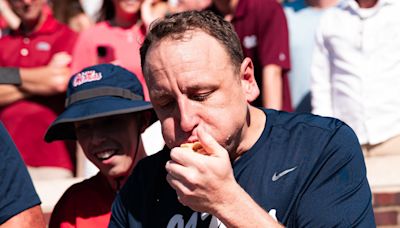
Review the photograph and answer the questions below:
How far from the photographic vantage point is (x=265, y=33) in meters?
5.90

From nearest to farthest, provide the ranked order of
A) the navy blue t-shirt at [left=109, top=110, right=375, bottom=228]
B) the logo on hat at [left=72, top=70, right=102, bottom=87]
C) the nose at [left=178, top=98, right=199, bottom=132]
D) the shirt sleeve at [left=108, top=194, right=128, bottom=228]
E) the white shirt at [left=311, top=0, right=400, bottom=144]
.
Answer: the nose at [left=178, top=98, right=199, bottom=132]
the navy blue t-shirt at [left=109, top=110, right=375, bottom=228]
the shirt sleeve at [left=108, top=194, right=128, bottom=228]
the logo on hat at [left=72, top=70, right=102, bottom=87]
the white shirt at [left=311, top=0, right=400, bottom=144]

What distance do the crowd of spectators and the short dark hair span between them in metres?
2.59

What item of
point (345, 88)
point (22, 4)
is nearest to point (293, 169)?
point (345, 88)

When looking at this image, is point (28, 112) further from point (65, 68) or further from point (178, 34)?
point (178, 34)

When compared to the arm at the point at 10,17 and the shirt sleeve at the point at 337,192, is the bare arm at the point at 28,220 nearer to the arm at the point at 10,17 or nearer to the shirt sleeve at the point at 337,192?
the shirt sleeve at the point at 337,192

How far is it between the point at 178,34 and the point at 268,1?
3200mm

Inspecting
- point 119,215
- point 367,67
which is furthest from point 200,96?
point 367,67

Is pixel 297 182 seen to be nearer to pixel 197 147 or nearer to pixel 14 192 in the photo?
pixel 197 147

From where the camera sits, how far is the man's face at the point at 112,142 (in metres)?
4.04

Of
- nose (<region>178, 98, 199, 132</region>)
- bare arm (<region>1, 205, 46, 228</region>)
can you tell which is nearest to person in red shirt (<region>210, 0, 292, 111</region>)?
bare arm (<region>1, 205, 46, 228</region>)

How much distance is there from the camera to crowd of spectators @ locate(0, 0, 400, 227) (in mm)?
5355

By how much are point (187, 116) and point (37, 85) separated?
3.28m

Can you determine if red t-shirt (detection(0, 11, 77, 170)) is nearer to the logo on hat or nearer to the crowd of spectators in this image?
the crowd of spectators

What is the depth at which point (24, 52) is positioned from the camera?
5969 mm
